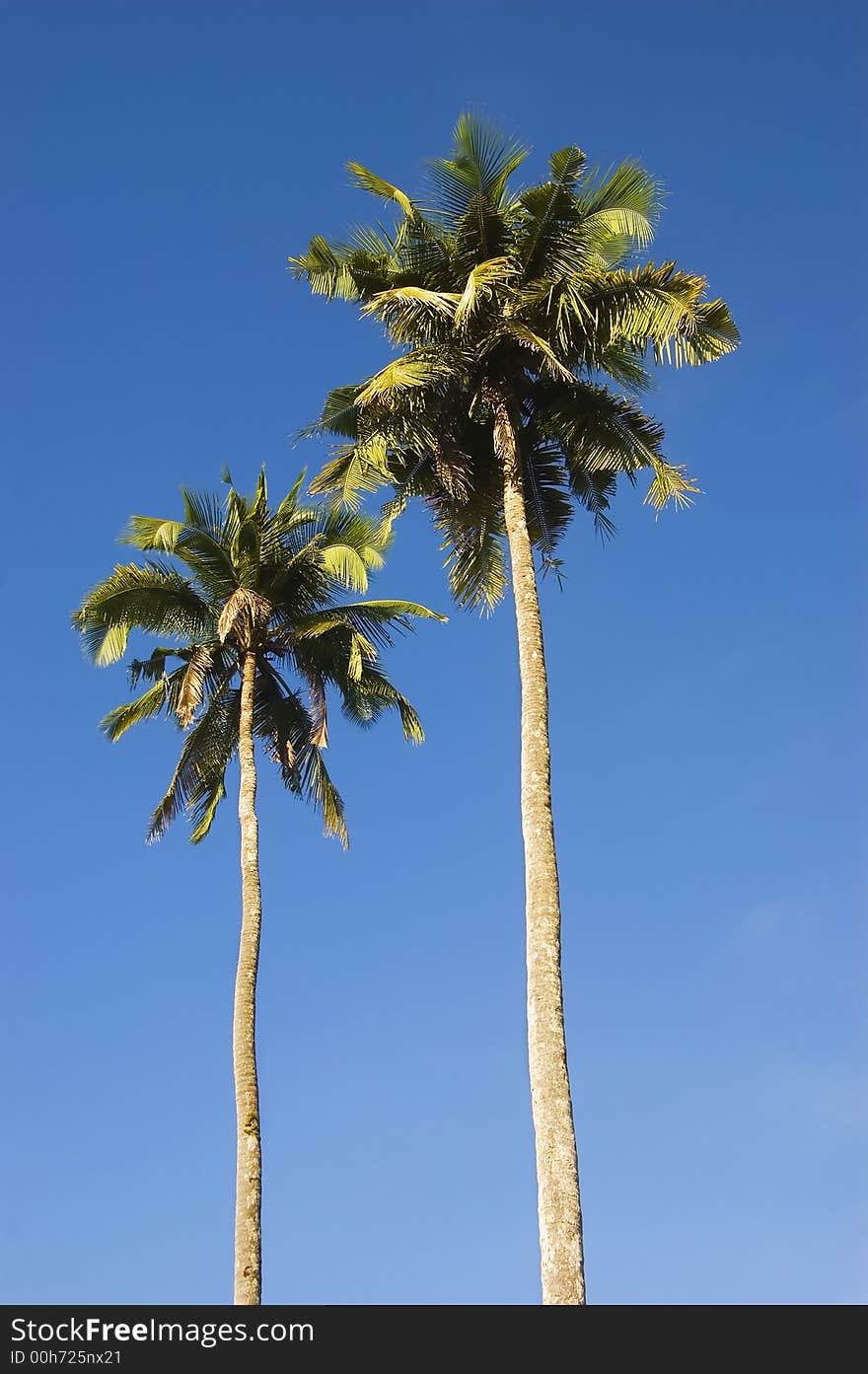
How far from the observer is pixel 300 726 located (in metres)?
25.1

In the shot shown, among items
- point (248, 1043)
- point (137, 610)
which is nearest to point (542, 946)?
point (248, 1043)

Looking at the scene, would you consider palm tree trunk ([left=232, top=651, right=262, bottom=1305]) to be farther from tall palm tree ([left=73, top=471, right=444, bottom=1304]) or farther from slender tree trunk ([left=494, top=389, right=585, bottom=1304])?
slender tree trunk ([left=494, top=389, right=585, bottom=1304])

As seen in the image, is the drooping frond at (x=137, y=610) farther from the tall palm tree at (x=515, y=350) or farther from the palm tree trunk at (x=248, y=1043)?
the tall palm tree at (x=515, y=350)

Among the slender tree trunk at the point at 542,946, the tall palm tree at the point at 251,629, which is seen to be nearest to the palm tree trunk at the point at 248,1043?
the tall palm tree at the point at 251,629

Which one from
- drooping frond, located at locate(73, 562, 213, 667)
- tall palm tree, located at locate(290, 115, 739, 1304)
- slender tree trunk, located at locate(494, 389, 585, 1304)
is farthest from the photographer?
drooping frond, located at locate(73, 562, 213, 667)

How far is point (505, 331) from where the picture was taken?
18.6 m

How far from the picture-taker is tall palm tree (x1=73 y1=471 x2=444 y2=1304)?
24.1 m

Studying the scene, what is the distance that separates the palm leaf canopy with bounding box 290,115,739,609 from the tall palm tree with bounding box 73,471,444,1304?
4001 millimetres

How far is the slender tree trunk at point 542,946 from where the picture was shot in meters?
13.4

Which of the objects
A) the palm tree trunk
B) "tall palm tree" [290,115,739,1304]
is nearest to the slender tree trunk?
"tall palm tree" [290,115,739,1304]

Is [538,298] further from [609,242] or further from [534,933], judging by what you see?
[534,933]

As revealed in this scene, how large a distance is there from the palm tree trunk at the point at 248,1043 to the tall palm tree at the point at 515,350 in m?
5.29
